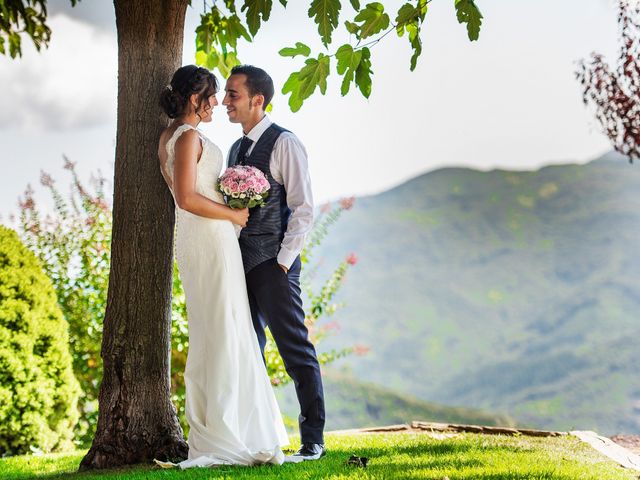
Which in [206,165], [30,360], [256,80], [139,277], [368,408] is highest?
[256,80]

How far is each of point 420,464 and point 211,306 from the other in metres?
1.31

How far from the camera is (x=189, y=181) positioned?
12.8 ft

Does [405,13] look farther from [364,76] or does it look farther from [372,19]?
[364,76]

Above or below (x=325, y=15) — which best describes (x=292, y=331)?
→ below

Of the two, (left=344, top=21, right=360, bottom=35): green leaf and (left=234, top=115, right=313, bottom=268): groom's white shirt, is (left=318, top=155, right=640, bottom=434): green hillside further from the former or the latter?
(left=344, top=21, right=360, bottom=35): green leaf

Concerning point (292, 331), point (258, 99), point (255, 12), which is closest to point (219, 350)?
point (292, 331)

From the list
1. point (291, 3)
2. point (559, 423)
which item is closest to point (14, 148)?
point (291, 3)

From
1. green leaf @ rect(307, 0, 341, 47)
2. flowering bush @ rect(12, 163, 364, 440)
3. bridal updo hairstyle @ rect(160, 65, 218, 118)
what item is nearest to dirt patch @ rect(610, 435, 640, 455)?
flowering bush @ rect(12, 163, 364, 440)

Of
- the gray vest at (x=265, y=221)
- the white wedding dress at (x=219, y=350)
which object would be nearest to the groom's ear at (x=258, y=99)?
the gray vest at (x=265, y=221)

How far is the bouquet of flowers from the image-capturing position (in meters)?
3.88

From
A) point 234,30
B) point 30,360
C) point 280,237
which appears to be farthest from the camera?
point 30,360

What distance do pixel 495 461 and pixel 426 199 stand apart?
18905mm

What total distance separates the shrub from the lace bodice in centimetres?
216

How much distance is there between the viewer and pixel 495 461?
13.2 ft
